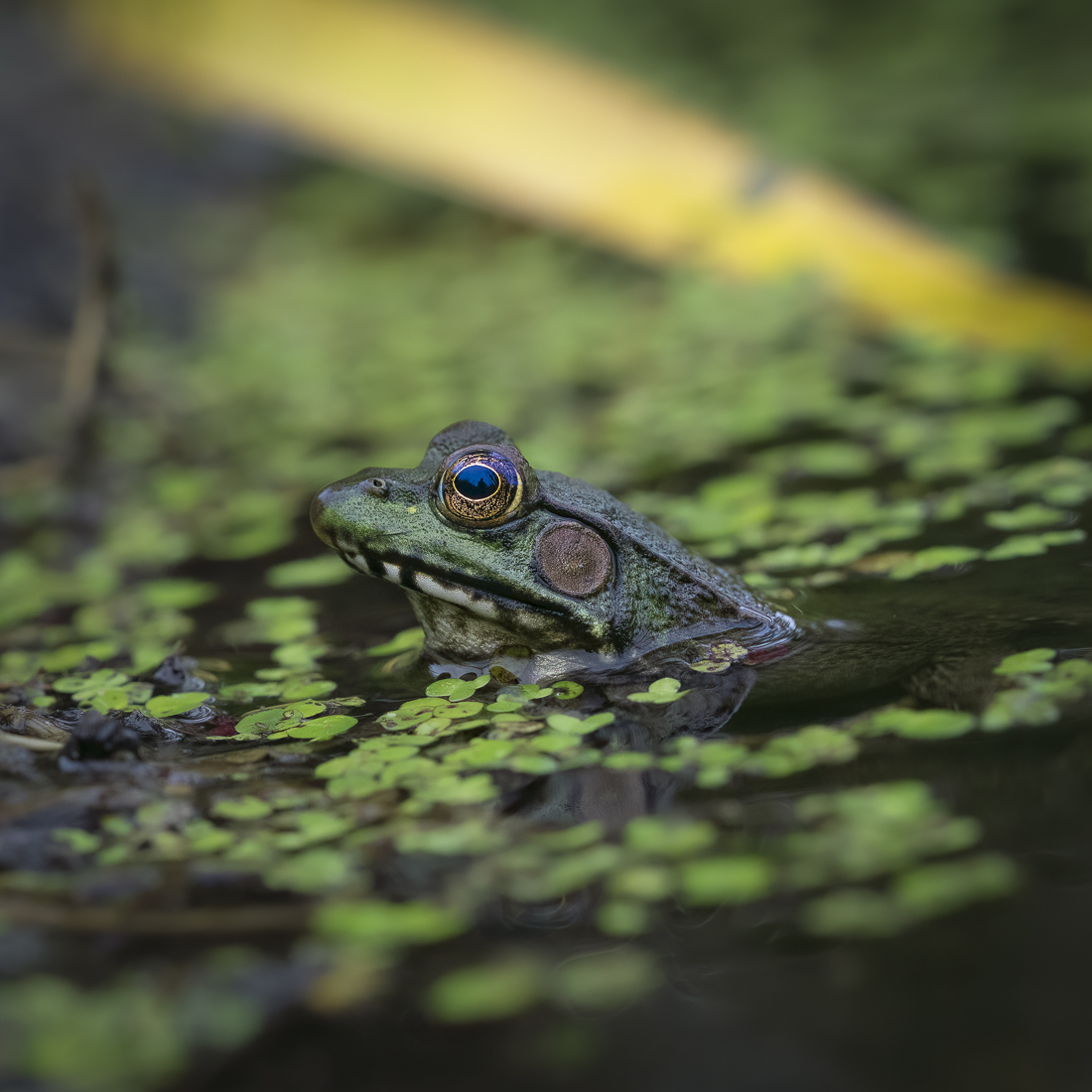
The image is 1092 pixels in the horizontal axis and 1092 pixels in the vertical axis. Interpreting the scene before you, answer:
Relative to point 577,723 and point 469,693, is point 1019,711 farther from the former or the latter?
point 469,693

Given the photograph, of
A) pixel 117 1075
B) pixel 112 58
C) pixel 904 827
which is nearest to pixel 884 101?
pixel 112 58

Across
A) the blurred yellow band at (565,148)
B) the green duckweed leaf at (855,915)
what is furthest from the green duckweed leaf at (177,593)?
the blurred yellow band at (565,148)

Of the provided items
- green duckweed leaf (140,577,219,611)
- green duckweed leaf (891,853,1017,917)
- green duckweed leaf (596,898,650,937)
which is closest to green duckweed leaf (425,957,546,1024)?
green duckweed leaf (596,898,650,937)

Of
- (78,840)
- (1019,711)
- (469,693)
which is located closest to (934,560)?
(1019,711)

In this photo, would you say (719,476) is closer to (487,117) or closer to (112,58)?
(487,117)

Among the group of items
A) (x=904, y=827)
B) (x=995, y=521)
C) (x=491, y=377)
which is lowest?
(x=904, y=827)

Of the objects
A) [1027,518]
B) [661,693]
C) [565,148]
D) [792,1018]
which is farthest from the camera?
[565,148]
